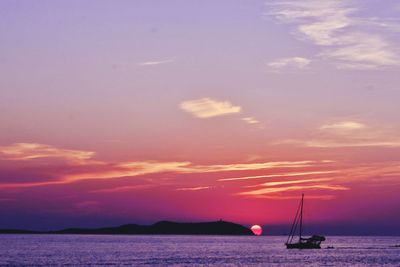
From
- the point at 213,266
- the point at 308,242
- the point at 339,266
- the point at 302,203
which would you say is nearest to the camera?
the point at 213,266

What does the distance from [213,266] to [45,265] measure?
26297 mm

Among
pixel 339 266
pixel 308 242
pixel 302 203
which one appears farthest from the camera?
pixel 308 242

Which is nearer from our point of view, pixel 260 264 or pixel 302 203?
pixel 260 264

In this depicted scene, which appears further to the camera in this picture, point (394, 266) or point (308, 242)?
point (308, 242)

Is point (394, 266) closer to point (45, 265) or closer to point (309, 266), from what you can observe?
point (309, 266)

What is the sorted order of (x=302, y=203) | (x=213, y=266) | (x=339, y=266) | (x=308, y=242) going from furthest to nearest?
(x=308, y=242) → (x=302, y=203) → (x=339, y=266) → (x=213, y=266)

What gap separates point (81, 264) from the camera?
4168 inches

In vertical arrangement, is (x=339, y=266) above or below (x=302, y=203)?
below

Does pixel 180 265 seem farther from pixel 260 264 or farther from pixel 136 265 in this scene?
pixel 260 264

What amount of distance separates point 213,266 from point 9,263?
32.5 meters

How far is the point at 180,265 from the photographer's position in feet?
346

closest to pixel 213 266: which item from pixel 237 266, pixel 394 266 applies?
pixel 237 266

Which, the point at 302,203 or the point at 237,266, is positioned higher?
the point at 302,203

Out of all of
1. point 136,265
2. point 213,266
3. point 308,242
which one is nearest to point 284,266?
point 213,266
